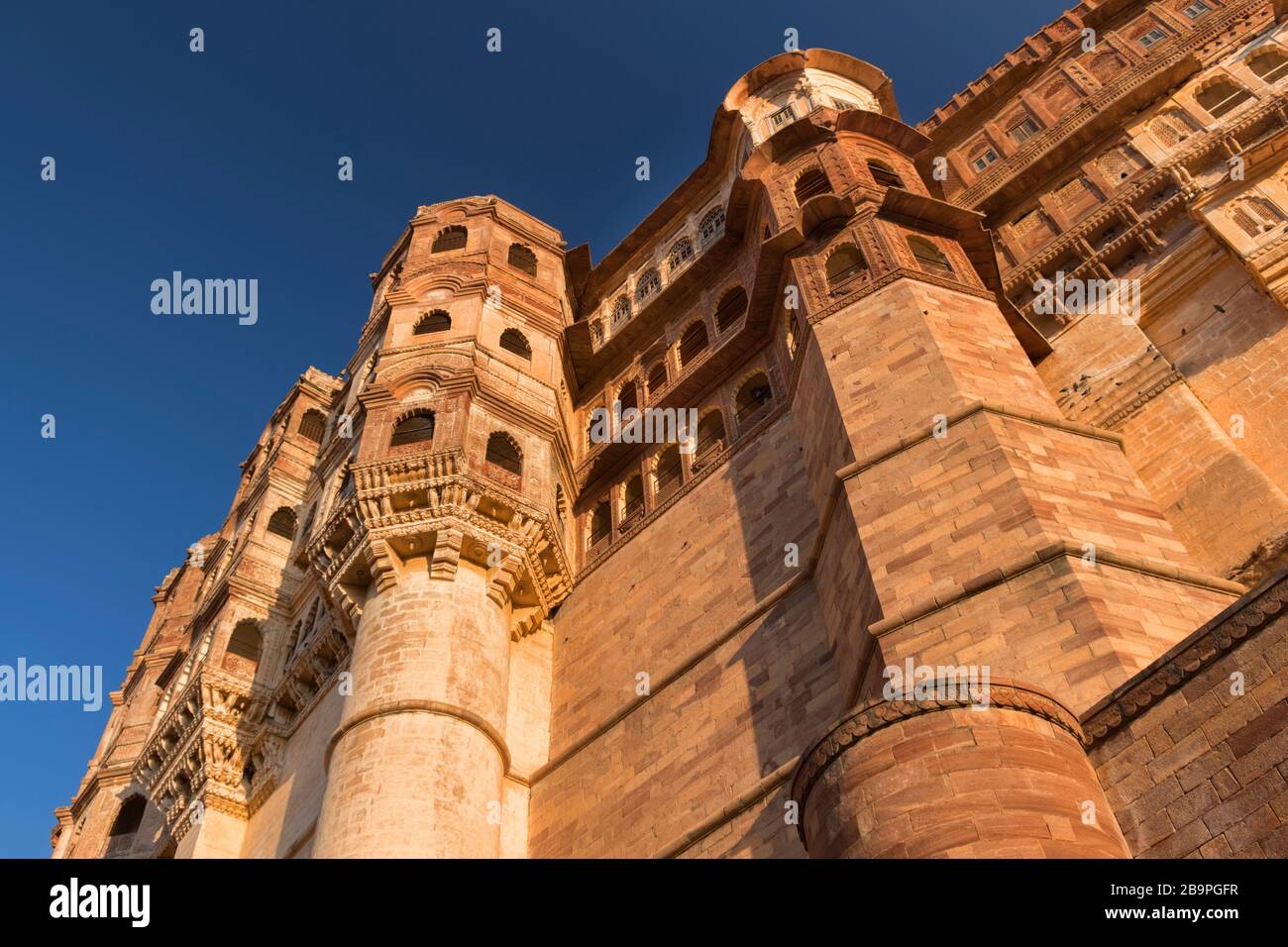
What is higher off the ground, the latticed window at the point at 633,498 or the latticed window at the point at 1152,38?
the latticed window at the point at 1152,38

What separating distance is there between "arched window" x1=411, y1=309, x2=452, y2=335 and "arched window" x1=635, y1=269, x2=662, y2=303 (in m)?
4.26

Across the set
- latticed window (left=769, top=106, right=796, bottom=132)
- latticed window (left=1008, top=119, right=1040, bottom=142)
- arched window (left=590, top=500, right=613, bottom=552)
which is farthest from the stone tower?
latticed window (left=1008, top=119, right=1040, bottom=142)

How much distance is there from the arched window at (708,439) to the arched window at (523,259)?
22.2 feet

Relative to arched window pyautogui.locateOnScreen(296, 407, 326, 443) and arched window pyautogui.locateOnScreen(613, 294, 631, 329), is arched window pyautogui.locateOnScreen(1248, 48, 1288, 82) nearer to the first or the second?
arched window pyautogui.locateOnScreen(613, 294, 631, 329)

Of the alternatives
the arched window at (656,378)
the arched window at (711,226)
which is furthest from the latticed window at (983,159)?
the arched window at (656,378)

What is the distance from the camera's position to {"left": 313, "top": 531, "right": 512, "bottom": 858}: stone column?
41.6 feet

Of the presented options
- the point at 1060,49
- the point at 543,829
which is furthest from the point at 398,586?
the point at 1060,49

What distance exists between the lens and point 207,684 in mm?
19391

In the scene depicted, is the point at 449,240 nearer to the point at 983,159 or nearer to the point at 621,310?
the point at 621,310

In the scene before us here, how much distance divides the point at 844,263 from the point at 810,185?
2888mm

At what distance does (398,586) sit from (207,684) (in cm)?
592

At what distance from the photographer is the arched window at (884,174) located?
17797mm

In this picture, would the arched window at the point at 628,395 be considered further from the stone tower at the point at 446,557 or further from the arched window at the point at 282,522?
the arched window at the point at 282,522
